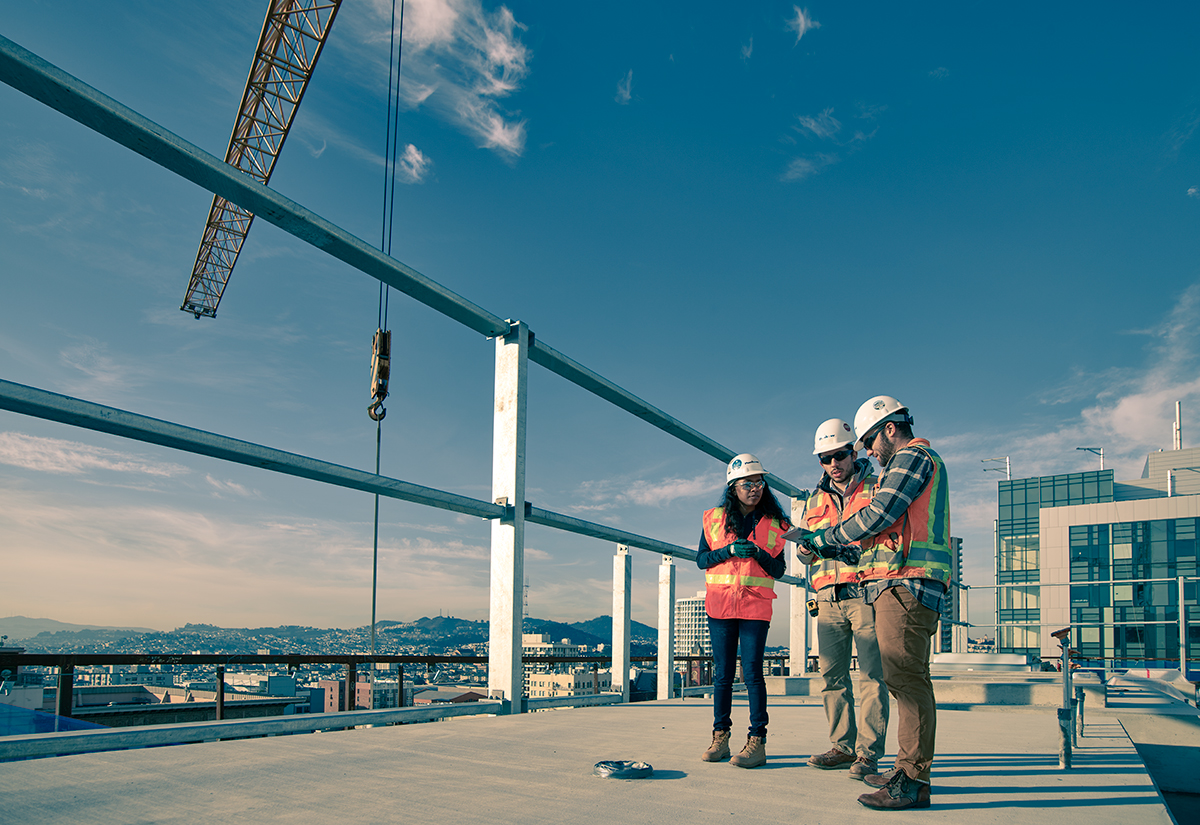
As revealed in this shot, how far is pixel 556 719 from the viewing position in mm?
4477

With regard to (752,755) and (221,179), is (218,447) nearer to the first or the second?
(221,179)

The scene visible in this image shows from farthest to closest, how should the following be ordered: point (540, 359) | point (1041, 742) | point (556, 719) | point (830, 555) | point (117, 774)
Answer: point (540, 359)
point (556, 719)
point (1041, 742)
point (830, 555)
point (117, 774)

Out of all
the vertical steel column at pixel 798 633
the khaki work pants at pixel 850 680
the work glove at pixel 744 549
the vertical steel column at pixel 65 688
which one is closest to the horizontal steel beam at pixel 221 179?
the work glove at pixel 744 549

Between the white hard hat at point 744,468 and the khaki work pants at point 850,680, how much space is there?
2.17 ft

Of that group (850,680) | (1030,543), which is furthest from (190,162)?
(1030,543)

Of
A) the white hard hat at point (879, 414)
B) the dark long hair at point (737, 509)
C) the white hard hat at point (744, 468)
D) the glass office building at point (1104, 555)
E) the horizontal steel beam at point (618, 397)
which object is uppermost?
the horizontal steel beam at point (618, 397)

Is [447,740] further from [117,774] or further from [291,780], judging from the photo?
[117,774]

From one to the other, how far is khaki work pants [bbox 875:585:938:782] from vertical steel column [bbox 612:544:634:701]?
3.39 meters

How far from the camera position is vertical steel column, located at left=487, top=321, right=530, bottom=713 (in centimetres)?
427

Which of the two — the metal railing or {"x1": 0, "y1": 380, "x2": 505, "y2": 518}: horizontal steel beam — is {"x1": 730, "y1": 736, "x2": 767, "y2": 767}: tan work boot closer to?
the metal railing

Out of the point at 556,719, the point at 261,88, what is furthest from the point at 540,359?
the point at 261,88

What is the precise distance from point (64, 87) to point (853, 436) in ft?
11.0

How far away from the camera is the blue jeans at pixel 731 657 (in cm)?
323

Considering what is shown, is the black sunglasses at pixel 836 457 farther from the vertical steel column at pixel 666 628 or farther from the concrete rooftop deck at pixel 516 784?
the vertical steel column at pixel 666 628
